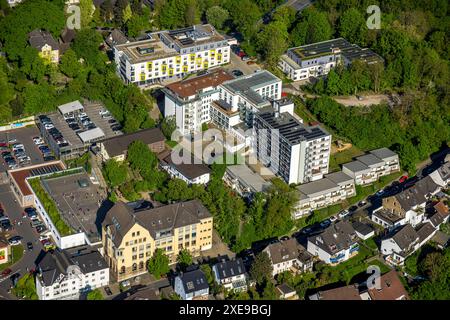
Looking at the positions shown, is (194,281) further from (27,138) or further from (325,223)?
(27,138)

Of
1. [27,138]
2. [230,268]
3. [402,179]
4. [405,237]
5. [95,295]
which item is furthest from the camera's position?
[27,138]

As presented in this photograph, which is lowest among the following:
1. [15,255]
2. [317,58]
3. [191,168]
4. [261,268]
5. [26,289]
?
[26,289]

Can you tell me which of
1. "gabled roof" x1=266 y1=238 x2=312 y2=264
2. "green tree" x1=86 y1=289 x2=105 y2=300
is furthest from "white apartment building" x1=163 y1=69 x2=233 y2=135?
"green tree" x1=86 y1=289 x2=105 y2=300

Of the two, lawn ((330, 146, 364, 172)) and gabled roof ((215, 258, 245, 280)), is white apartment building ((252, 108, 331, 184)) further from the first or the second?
gabled roof ((215, 258, 245, 280))

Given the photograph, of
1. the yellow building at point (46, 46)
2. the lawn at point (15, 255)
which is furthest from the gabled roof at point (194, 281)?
the yellow building at point (46, 46)

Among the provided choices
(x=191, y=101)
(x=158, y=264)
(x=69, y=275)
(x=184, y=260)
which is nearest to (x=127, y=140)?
(x=191, y=101)

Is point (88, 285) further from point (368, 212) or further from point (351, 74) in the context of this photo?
point (351, 74)
